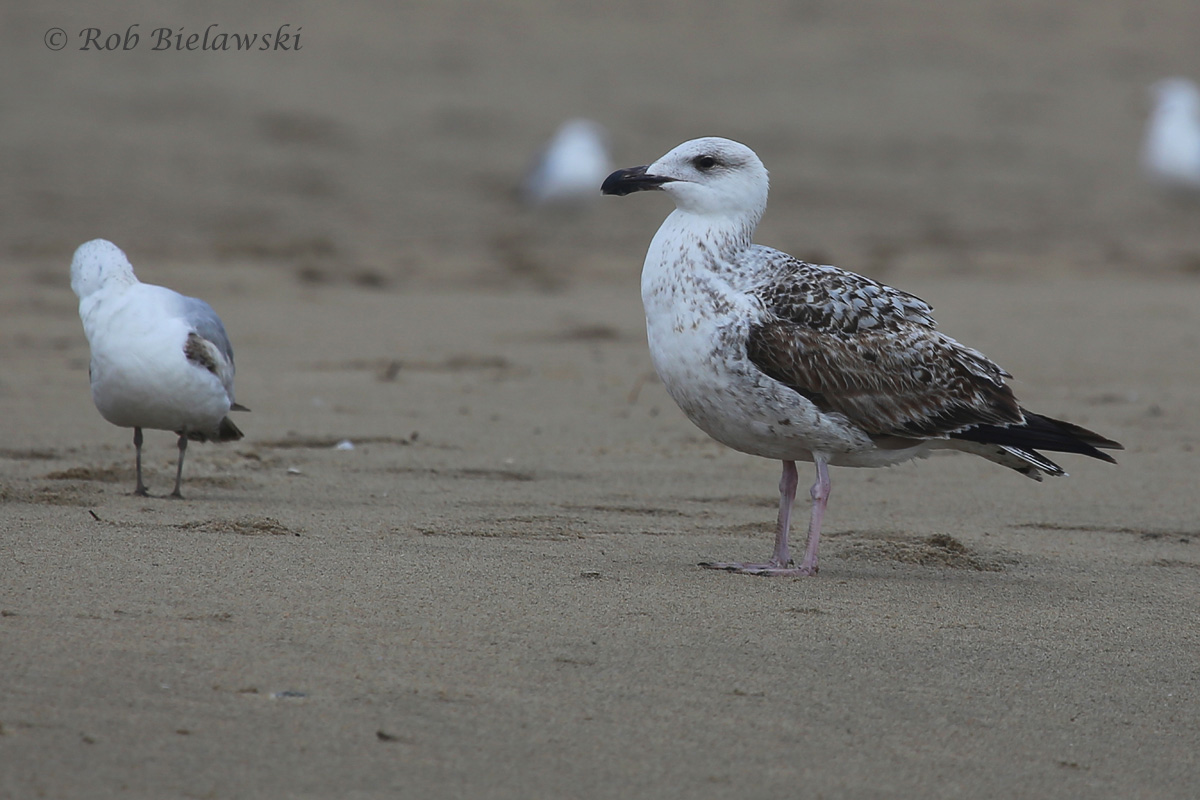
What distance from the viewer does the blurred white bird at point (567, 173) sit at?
606 inches

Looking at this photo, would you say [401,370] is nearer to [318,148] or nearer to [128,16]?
[318,148]

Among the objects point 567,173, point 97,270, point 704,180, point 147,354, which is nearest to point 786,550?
point 704,180

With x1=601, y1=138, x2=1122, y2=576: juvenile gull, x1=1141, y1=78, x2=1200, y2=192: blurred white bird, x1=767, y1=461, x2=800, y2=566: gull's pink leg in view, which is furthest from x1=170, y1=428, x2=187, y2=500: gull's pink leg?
x1=1141, y1=78, x2=1200, y2=192: blurred white bird

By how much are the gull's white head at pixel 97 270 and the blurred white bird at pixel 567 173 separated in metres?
9.68

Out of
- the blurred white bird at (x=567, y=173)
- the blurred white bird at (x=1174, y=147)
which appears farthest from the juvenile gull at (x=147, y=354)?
the blurred white bird at (x=1174, y=147)

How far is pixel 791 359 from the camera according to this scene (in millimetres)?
4609

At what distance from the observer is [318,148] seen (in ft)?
52.6

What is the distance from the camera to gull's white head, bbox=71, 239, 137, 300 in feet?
18.5

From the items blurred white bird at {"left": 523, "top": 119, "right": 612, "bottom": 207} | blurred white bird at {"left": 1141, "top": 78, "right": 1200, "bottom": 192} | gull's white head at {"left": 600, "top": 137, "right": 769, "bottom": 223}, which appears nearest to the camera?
gull's white head at {"left": 600, "top": 137, "right": 769, "bottom": 223}

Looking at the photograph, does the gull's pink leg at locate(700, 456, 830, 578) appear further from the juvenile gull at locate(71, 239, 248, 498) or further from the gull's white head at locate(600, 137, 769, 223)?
the juvenile gull at locate(71, 239, 248, 498)

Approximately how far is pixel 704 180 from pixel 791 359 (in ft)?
2.22

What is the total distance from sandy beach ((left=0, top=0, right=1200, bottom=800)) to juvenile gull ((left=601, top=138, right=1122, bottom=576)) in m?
0.41

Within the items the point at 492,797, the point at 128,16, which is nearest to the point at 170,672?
the point at 492,797

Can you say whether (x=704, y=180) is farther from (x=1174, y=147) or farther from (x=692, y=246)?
(x=1174, y=147)
